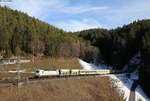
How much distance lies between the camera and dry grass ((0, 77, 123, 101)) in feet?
104

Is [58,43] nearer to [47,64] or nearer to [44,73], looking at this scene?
[47,64]

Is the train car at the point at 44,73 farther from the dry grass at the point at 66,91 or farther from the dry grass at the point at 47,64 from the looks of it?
the dry grass at the point at 47,64

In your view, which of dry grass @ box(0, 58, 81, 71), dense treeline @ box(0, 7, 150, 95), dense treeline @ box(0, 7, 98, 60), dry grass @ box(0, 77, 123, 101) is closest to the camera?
dry grass @ box(0, 77, 123, 101)

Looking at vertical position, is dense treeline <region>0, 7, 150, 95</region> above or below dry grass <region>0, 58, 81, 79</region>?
above

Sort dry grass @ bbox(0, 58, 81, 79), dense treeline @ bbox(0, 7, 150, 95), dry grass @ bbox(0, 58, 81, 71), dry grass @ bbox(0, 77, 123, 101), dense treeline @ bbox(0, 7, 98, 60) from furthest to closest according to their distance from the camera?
dense treeline @ bbox(0, 7, 98, 60), dense treeline @ bbox(0, 7, 150, 95), dry grass @ bbox(0, 58, 81, 71), dry grass @ bbox(0, 58, 81, 79), dry grass @ bbox(0, 77, 123, 101)

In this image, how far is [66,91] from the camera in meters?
40.4

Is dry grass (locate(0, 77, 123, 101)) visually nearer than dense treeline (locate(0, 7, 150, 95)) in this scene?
Yes

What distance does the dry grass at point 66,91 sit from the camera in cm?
3181

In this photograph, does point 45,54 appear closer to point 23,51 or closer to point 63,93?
point 23,51

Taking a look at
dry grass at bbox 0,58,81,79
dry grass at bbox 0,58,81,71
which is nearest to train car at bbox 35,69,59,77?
dry grass at bbox 0,58,81,79

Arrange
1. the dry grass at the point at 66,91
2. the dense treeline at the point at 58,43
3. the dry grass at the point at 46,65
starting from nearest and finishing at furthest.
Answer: the dry grass at the point at 66,91
the dry grass at the point at 46,65
the dense treeline at the point at 58,43

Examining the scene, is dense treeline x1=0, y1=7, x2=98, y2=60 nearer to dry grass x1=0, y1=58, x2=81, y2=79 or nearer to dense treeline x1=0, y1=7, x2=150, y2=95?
dense treeline x1=0, y1=7, x2=150, y2=95

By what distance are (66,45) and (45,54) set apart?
456 inches

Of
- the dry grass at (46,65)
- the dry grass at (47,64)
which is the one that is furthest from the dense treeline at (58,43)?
the dry grass at (46,65)
